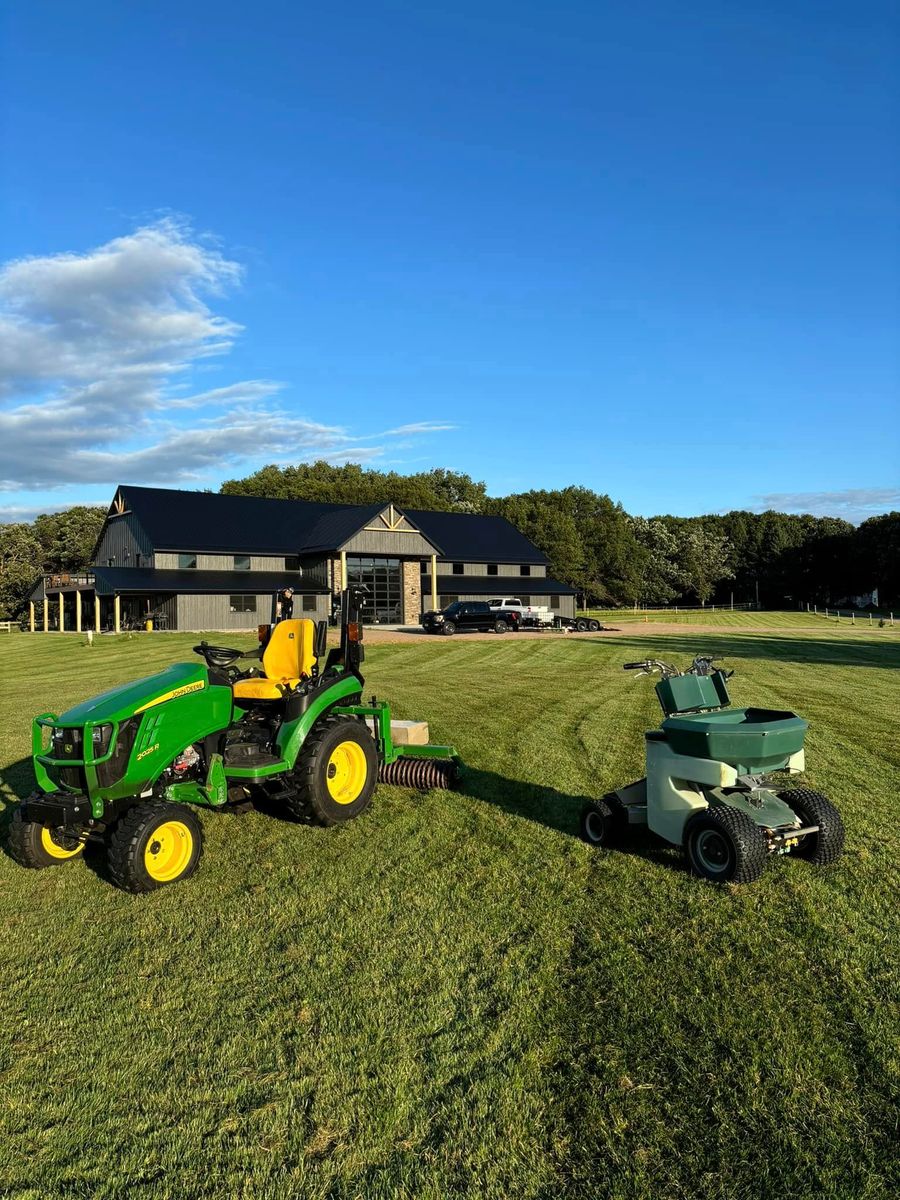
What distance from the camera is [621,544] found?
77.9 meters

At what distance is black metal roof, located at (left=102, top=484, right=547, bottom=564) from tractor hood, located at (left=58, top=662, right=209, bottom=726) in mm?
36475

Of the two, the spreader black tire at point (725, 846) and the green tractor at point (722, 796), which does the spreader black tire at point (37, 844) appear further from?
the spreader black tire at point (725, 846)

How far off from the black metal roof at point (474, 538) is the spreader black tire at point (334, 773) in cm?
4207

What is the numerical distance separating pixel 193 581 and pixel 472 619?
14.9 m

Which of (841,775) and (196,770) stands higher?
(196,770)

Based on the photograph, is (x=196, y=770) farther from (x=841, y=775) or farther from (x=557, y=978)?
(x=841, y=775)

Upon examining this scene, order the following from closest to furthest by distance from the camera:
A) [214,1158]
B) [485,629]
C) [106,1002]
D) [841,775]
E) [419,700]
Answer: [214,1158] → [106,1002] → [841,775] → [419,700] → [485,629]

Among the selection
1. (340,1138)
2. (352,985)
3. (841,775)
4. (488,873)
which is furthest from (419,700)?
(340,1138)

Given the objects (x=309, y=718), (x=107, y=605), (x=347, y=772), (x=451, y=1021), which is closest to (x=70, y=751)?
(x=309, y=718)

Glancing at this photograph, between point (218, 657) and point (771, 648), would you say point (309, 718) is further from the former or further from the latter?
point (771, 648)

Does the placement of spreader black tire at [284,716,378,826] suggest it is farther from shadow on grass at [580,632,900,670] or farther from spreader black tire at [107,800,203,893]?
shadow on grass at [580,632,900,670]

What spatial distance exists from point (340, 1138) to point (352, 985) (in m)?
1.09

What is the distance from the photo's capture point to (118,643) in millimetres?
30734

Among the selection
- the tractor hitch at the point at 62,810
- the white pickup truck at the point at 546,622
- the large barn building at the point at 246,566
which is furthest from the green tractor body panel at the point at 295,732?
the large barn building at the point at 246,566
